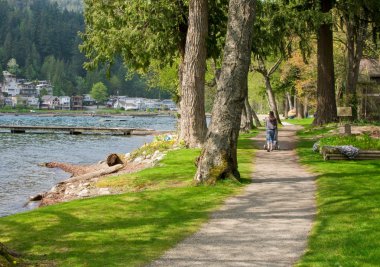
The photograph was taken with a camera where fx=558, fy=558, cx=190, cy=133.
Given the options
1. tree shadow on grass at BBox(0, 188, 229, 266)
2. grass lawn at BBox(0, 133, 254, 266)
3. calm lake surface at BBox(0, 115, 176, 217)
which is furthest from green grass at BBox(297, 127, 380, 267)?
calm lake surface at BBox(0, 115, 176, 217)

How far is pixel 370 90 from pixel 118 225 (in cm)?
4161

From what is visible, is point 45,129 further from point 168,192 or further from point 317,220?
point 317,220

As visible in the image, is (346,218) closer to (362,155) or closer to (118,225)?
(118,225)

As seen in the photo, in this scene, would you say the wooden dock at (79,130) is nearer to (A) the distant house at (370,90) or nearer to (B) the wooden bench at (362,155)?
(A) the distant house at (370,90)

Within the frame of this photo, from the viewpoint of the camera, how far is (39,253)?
30.8ft

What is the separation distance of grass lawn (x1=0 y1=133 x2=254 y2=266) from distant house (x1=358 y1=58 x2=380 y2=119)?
32898 mm

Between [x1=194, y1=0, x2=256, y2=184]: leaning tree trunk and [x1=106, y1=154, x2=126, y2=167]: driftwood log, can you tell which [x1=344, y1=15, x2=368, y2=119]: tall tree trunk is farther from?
[x1=194, y1=0, x2=256, y2=184]: leaning tree trunk

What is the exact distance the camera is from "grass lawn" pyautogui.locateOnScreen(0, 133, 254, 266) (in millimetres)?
9170

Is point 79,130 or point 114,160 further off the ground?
point 79,130

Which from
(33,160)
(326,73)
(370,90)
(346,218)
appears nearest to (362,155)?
(346,218)

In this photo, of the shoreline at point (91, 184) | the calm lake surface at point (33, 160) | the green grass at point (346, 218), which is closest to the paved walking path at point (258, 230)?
the green grass at point (346, 218)

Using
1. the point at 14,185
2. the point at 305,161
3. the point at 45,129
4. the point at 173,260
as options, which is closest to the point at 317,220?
the point at 173,260

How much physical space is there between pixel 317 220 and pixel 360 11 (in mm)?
26625

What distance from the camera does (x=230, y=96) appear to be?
1560cm
